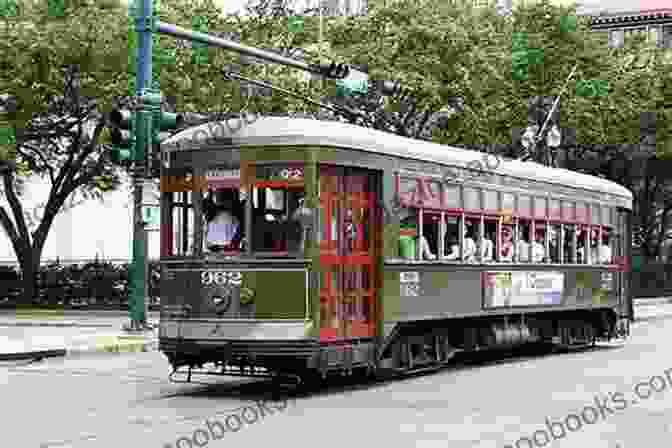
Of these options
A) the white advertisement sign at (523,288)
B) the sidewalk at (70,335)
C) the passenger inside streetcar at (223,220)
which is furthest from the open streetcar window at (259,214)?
the sidewalk at (70,335)

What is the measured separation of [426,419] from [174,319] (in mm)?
3782

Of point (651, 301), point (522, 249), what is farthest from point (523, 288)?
point (651, 301)

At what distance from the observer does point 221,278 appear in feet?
49.2

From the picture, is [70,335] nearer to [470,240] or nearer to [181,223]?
[470,240]

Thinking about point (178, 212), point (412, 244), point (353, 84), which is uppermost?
point (353, 84)

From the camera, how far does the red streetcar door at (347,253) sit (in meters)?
15.0

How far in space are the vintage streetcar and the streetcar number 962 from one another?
1 cm

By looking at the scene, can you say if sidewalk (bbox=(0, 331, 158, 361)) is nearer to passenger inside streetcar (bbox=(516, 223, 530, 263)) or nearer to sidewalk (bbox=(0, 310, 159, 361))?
sidewalk (bbox=(0, 310, 159, 361))

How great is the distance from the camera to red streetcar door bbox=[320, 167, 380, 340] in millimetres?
15031

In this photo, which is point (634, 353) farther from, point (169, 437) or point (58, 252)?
point (58, 252)

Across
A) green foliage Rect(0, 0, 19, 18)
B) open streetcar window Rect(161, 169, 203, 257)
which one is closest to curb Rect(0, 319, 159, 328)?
green foliage Rect(0, 0, 19, 18)

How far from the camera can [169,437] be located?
11477 mm

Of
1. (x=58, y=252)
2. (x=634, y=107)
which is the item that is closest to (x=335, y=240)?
(x=634, y=107)

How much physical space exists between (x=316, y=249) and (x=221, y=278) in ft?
3.85
